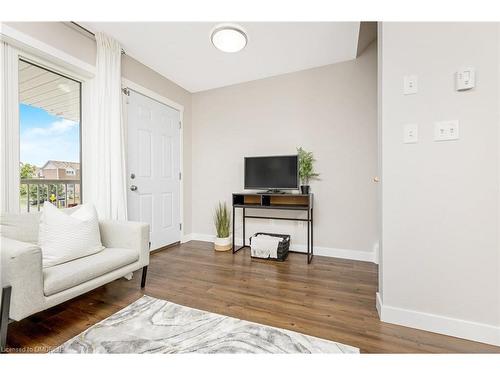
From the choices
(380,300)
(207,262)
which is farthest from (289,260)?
(380,300)

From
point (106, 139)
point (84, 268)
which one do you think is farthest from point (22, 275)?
point (106, 139)

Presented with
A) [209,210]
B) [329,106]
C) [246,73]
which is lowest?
[209,210]

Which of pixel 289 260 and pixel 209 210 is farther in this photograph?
pixel 209 210

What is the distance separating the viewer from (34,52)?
193 cm

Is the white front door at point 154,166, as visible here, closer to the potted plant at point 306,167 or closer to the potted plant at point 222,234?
the potted plant at point 222,234

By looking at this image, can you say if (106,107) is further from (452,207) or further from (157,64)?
(452,207)

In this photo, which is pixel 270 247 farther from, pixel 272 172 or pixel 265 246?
pixel 272 172

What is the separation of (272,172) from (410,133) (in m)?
1.72

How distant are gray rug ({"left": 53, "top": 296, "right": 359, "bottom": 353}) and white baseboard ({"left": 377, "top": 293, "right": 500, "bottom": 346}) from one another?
45 centimetres

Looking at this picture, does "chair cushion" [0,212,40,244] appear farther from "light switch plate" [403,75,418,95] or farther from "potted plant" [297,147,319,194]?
"light switch plate" [403,75,418,95]

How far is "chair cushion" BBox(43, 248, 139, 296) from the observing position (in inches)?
54.6
